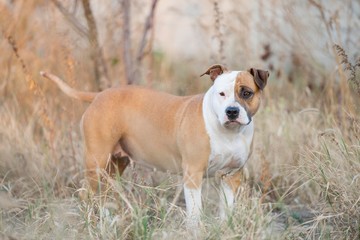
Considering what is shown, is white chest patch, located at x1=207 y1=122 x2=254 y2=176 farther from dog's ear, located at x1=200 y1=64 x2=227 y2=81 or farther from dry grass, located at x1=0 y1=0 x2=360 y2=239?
dog's ear, located at x1=200 y1=64 x2=227 y2=81

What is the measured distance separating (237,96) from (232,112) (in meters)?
0.17

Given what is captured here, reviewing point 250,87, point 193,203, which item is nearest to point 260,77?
point 250,87

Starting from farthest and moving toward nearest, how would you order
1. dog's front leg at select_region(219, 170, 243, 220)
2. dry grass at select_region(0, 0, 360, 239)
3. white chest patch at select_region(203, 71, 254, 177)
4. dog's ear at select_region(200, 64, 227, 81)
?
dog's front leg at select_region(219, 170, 243, 220) → dog's ear at select_region(200, 64, 227, 81) → white chest patch at select_region(203, 71, 254, 177) → dry grass at select_region(0, 0, 360, 239)

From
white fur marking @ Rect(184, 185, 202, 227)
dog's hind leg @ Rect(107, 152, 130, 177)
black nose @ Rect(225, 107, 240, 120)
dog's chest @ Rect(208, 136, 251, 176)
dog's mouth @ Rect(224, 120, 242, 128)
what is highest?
black nose @ Rect(225, 107, 240, 120)

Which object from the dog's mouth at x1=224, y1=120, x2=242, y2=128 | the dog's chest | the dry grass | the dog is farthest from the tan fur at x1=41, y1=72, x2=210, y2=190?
the dog's mouth at x1=224, y1=120, x2=242, y2=128

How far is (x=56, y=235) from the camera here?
4621 mm

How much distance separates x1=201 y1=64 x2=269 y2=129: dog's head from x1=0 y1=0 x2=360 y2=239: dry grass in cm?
54

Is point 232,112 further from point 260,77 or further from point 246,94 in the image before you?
point 260,77

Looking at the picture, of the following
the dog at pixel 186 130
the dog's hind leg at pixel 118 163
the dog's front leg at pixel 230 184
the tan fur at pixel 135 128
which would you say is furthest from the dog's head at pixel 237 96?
the dog's hind leg at pixel 118 163

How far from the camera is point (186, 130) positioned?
5.42 metres

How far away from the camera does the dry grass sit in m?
4.79

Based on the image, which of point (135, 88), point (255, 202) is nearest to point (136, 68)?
point (135, 88)

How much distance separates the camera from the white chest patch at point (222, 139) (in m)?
5.27

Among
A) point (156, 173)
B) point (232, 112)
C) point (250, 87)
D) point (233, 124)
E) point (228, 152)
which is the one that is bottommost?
point (156, 173)
